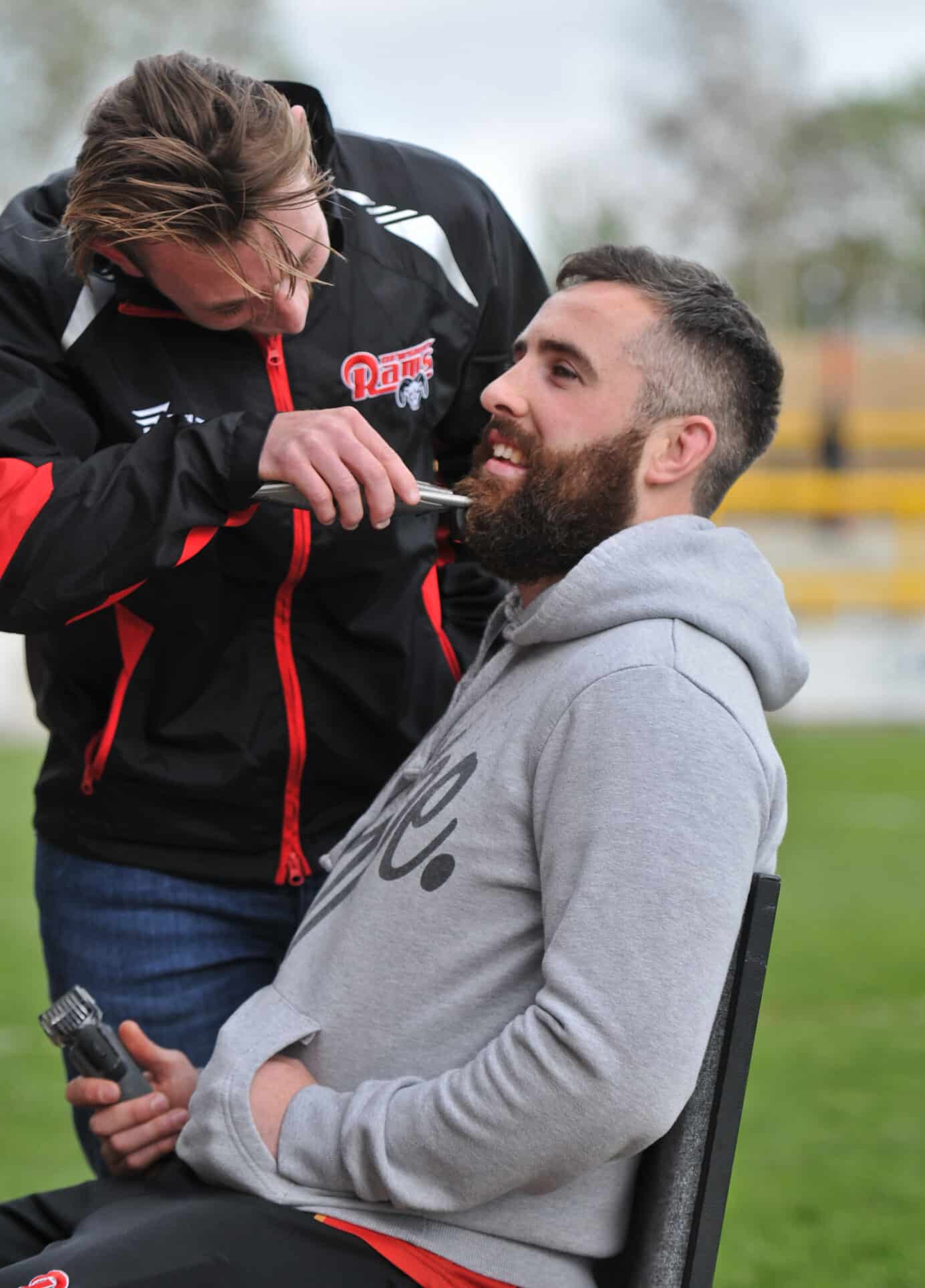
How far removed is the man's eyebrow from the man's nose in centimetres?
5

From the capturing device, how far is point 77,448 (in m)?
1.88

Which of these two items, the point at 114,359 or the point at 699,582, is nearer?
the point at 699,582

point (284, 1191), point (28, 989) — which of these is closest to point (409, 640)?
point (284, 1191)

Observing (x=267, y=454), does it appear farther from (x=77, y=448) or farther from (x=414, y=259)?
(x=414, y=259)

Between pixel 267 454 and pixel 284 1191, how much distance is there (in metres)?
0.74

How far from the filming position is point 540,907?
5.03 ft

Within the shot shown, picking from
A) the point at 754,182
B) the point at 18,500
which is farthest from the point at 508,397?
the point at 754,182

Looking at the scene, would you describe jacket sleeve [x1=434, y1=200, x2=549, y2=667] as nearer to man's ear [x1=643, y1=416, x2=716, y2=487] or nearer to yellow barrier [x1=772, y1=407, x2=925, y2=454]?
man's ear [x1=643, y1=416, x2=716, y2=487]

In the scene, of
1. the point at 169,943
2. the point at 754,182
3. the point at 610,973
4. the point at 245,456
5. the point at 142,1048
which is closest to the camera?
the point at 610,973

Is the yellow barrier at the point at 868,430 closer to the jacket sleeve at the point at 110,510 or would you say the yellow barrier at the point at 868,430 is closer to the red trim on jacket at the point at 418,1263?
the jacket sleeve at the point at 110,510

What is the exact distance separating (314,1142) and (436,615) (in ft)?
2.74

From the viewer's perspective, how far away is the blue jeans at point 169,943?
82.4 inches

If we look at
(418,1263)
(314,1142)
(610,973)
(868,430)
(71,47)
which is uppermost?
(71,47)

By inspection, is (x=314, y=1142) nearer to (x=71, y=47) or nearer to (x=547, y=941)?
(x=547, y=941)
